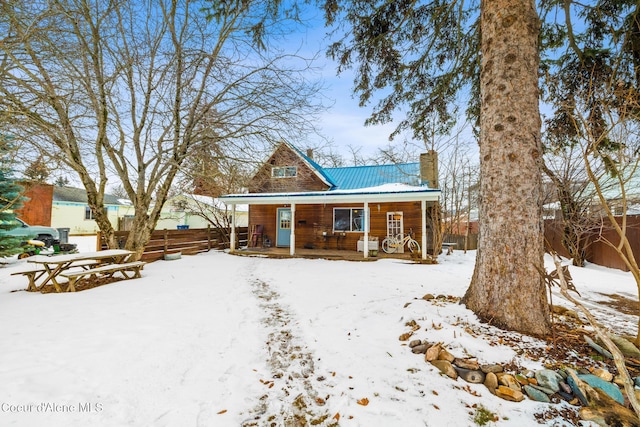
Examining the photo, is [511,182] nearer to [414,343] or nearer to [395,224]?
[414,343]

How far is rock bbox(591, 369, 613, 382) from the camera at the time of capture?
84.4 inches

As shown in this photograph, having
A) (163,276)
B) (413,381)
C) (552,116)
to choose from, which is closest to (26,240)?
(163,276)

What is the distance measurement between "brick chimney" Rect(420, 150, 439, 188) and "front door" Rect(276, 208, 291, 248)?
6716 millimetres

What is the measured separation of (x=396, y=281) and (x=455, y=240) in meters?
11.1

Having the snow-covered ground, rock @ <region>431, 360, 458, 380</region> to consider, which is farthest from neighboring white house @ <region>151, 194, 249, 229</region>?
rock @ <region>431, 360, 458, 380</region>

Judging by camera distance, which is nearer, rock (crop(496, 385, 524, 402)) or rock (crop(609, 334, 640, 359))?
rock (crop(496, 385, 524, 402))

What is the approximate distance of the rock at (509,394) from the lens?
6.68 ft

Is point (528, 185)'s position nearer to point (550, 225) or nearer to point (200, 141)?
point (200, 141)

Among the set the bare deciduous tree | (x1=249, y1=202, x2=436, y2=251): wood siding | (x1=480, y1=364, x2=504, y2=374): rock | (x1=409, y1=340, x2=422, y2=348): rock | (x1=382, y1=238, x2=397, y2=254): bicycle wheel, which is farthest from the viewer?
(x1=249, y1=202, x2=436, y2=251): wood siding

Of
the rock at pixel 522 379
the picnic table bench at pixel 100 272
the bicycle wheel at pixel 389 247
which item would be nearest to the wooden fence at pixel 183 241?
the picnic table bench at pixel 100 272

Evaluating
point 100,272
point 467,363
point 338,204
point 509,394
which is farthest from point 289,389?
point 338,204

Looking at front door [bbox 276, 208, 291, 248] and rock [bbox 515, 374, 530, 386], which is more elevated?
front door [bbox 276, 208, 291, 248]

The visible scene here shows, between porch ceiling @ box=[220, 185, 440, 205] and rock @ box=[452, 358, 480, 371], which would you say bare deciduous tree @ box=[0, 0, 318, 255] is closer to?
porch ceiling @ box=[220, 185, 440, 205]

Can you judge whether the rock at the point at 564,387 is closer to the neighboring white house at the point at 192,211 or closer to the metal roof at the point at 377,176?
the metal roof at the point at 377,176
